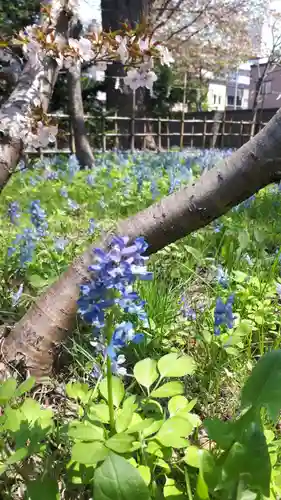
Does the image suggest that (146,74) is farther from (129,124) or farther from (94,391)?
(129,124)

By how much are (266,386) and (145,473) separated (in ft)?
1.06

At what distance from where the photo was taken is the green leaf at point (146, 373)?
1142 millimetres

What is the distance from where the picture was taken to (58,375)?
1554 millimetres

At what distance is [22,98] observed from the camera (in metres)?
1.74

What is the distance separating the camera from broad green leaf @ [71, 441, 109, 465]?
0.86 m

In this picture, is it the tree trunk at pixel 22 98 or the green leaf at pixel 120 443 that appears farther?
the tree trunk at pixel 22 98

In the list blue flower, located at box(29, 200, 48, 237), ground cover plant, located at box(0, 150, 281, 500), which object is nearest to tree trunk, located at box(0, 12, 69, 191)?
ground cover plant, located at box(0, 150, 281, 500)

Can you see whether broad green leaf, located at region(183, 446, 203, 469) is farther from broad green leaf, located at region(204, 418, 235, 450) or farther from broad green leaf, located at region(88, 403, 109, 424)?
broad green leaf, located at region(88, 403, 109, 424)

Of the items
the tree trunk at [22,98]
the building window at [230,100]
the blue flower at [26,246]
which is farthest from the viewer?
the building window at [230,100]

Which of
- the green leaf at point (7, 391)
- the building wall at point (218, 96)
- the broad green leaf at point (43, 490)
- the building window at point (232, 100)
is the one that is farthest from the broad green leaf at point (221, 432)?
the building window at point (232, 100)

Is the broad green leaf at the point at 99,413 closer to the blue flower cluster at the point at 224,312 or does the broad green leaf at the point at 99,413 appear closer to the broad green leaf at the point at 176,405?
the broad green leaf at the point at 176,405

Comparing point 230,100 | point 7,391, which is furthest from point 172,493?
point 230,100

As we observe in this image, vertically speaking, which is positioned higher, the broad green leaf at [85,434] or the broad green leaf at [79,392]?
the broad green leaf at [85,434]

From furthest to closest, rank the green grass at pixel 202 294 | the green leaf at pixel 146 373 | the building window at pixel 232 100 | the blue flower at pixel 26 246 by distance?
the building window at pixel 232 100 → the blue flower at pixel 26 246 → the green grass at pixel 202 294 → the green leaf at pixel 146 373
